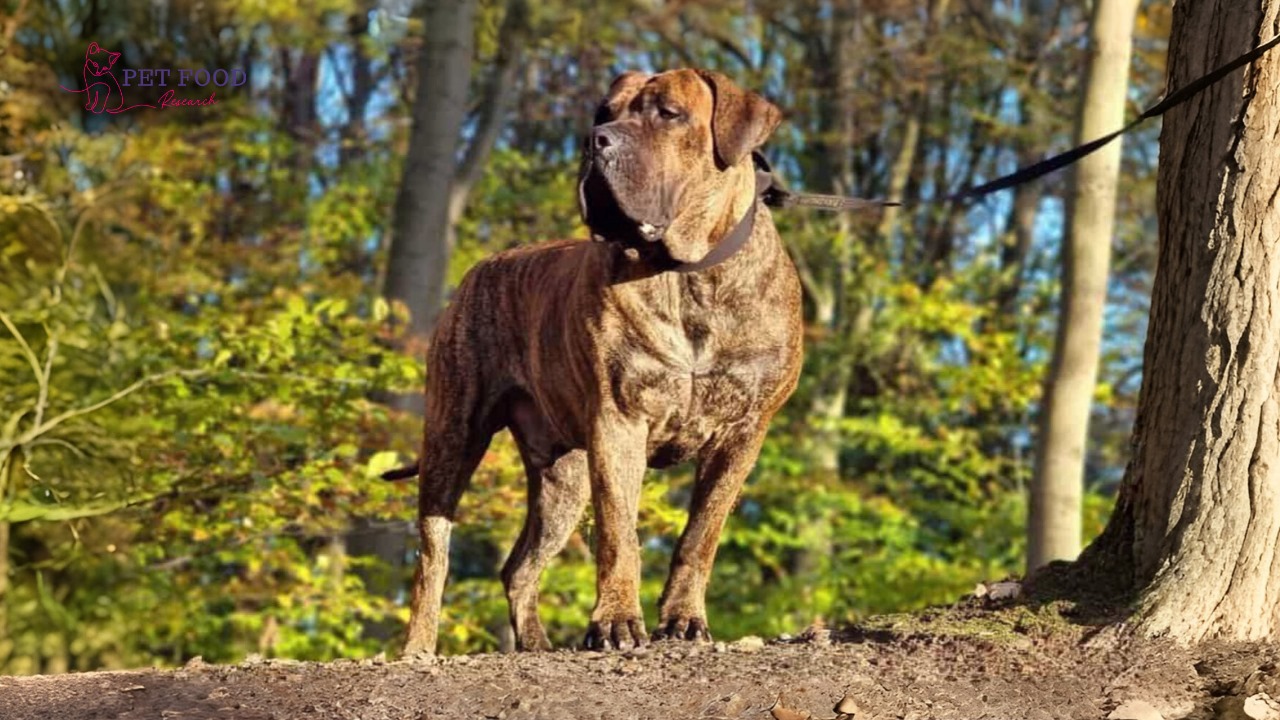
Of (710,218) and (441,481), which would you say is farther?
(441,481)

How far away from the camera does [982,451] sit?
18234 millimetres

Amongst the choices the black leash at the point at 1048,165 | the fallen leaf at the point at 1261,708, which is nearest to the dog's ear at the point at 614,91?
the black leash at the point at 1048,165

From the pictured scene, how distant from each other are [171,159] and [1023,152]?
10473 mm

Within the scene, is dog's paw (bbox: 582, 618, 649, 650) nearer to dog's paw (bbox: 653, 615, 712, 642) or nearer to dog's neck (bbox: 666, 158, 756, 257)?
dog's paw (bbox: 653, 615, 712, 642)

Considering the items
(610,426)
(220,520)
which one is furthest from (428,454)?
(220,520)

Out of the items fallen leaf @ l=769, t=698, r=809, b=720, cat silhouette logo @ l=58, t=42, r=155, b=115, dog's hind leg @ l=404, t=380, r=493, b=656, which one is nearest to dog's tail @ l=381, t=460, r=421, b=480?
dog's hind leg @ l=404, t=380, r=493, b=656

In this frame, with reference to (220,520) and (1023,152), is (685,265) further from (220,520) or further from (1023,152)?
(1023,152)

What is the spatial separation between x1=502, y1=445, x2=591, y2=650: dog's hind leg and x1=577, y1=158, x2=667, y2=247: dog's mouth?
4.44ft

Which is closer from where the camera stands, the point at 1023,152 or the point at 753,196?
the point at 753,196

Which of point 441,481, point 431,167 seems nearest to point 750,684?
point 441,481

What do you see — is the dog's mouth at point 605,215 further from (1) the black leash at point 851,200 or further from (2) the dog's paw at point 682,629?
(2) the dog's paw at point 682,629

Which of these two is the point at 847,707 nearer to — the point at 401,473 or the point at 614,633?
the point at 614,633

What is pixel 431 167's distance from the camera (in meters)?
11.6

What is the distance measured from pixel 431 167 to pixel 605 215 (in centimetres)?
741
